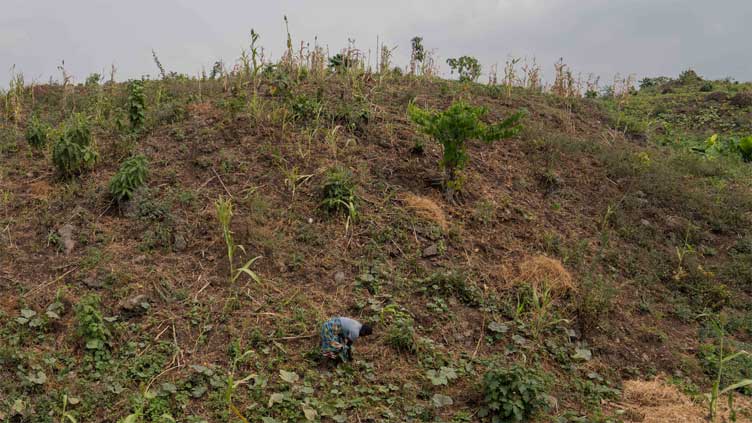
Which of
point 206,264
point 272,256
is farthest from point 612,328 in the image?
point 206,264

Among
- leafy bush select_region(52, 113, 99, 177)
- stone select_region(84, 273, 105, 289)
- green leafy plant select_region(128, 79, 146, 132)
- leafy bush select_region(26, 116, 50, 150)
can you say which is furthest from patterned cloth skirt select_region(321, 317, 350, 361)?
leafy bush select_region(26, 116, 50, 150)

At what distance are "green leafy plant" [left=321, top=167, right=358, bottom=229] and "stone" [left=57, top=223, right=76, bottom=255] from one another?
7.81 feet

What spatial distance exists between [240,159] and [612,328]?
4259mm

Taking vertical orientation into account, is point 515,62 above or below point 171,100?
above

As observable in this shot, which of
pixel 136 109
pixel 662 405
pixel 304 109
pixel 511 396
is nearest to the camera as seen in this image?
pixel 511 396

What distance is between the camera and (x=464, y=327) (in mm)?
5531

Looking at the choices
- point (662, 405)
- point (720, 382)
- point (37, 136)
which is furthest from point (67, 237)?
point (720, 382)

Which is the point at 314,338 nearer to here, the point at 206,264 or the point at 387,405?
the point at 387,405

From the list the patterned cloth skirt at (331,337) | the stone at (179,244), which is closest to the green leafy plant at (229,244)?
the stone at (179,244)

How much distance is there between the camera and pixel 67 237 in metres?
5.88

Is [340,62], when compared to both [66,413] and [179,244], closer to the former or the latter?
[179,244]

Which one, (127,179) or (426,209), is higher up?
(127,179)

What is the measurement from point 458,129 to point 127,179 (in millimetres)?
3395

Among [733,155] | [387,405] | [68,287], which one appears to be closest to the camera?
[387,405]
